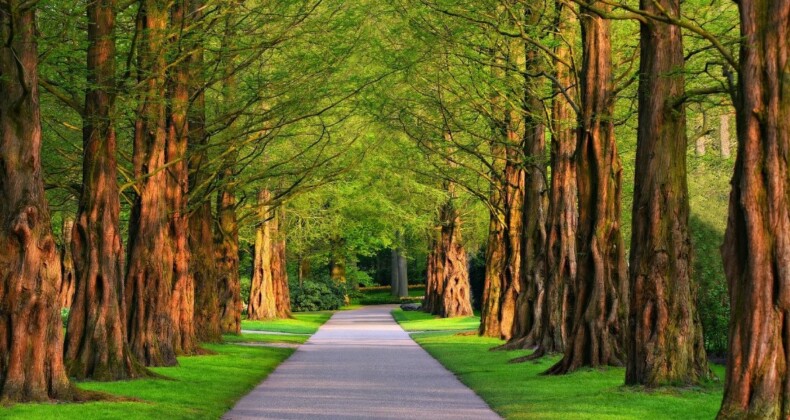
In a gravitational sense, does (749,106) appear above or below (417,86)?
below

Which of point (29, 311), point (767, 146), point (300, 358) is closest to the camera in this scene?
point (767, 146)

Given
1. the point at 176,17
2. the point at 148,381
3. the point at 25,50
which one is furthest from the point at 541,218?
the point at 25,50

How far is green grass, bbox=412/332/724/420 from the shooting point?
1548 cm

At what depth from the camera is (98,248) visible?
19.8 m

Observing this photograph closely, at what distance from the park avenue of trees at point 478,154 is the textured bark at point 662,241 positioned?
3cm

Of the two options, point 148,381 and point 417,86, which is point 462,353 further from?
point 148,381

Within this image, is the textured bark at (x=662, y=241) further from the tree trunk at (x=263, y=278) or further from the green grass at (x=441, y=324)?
the tree trunk at (x=263, y=278)

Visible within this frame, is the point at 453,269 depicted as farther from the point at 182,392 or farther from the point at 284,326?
the point at 182,392

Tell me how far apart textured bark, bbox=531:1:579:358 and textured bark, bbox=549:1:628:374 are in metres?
2.90

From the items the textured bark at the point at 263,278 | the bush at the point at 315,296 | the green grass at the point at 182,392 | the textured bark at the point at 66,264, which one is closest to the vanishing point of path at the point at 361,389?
the green grass at the point at 182,392

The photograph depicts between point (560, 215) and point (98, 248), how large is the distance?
10.9 meters

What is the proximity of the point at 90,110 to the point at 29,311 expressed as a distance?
526 cm

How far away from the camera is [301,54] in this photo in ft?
88.5

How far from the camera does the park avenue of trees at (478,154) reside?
1262 cm
